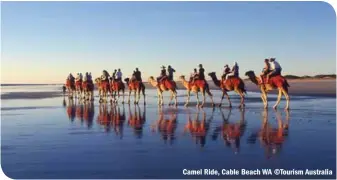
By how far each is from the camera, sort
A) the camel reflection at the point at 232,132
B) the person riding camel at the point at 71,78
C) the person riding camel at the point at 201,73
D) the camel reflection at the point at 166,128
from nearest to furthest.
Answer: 1. the camel reflection at the point at 232,132
2. the camel reflection at the point at 166,128
3. the person riding camel at the point at 201,73
4. the person riding camel at the point at 71,78

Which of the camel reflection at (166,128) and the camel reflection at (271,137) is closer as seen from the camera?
the camel reflection at (271,137)

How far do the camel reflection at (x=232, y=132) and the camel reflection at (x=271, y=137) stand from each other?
0.38 metres

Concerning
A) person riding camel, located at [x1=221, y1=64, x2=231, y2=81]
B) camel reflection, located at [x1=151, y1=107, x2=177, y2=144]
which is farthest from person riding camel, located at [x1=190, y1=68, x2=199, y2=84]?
camel reflection, located at [x1=151, y1=107, x2=177, y2=144]

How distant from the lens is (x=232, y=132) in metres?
11.2

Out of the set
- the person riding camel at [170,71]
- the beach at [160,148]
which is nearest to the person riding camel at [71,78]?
the person riding camel at [170,71]

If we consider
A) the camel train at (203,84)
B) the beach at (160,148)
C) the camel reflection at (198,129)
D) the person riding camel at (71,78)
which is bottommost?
the beach at (160,148)

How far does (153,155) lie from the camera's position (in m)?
8.31

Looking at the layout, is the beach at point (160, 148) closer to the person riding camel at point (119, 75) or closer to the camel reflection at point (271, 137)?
the camel reflection at point (271, 137)

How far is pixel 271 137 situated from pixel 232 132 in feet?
4.05

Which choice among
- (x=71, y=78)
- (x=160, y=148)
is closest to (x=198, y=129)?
(x=160, y=148)

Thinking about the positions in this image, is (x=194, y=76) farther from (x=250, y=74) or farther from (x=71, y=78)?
(x=71, y=78)

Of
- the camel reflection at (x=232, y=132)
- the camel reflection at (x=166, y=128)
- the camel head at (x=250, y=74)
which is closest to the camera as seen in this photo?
the camel reflection at (x=232, y=132)

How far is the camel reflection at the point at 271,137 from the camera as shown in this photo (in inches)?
340

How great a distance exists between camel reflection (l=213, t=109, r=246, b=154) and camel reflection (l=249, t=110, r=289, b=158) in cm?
38
